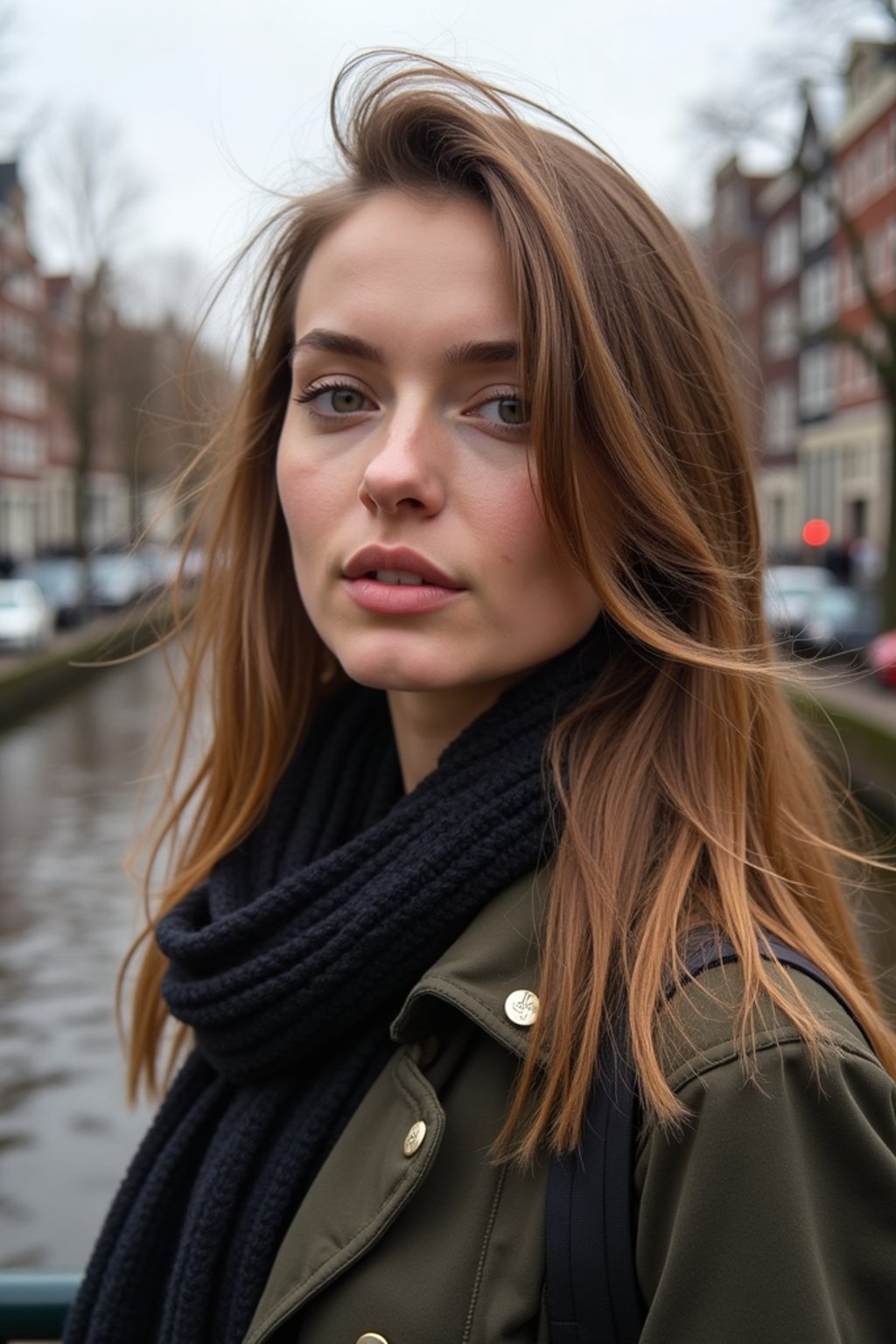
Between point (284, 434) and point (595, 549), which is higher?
point (284, 434)

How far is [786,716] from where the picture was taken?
1696 mm

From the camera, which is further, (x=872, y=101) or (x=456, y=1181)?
(x=872, y=101)

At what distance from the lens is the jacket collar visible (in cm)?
133

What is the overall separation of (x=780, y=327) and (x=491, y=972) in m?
54.5

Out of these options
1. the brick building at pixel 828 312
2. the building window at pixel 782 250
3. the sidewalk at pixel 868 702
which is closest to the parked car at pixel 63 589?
the brick building at pixel 828 312

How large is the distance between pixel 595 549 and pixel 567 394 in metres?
0.16

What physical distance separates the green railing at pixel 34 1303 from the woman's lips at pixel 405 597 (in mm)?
936

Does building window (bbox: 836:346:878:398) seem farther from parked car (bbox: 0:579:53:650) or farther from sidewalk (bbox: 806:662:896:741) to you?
parked car (bbox: 0:579:53:650)

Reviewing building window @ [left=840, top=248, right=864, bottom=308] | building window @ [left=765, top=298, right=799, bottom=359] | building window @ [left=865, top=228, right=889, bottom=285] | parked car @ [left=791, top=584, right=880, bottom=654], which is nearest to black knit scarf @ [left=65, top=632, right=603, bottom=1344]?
parked car @ [left=791, top=584, right=880, bottom=654]

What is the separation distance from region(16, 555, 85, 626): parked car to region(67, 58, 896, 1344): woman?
31.1 metres

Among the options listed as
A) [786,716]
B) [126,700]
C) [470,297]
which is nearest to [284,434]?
[470,297]

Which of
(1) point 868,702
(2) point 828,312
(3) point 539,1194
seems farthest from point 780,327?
(3) point 539,1194

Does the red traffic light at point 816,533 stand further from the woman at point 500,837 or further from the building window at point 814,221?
the woman at point 500,837

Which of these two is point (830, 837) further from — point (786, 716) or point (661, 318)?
point (661, 318)
